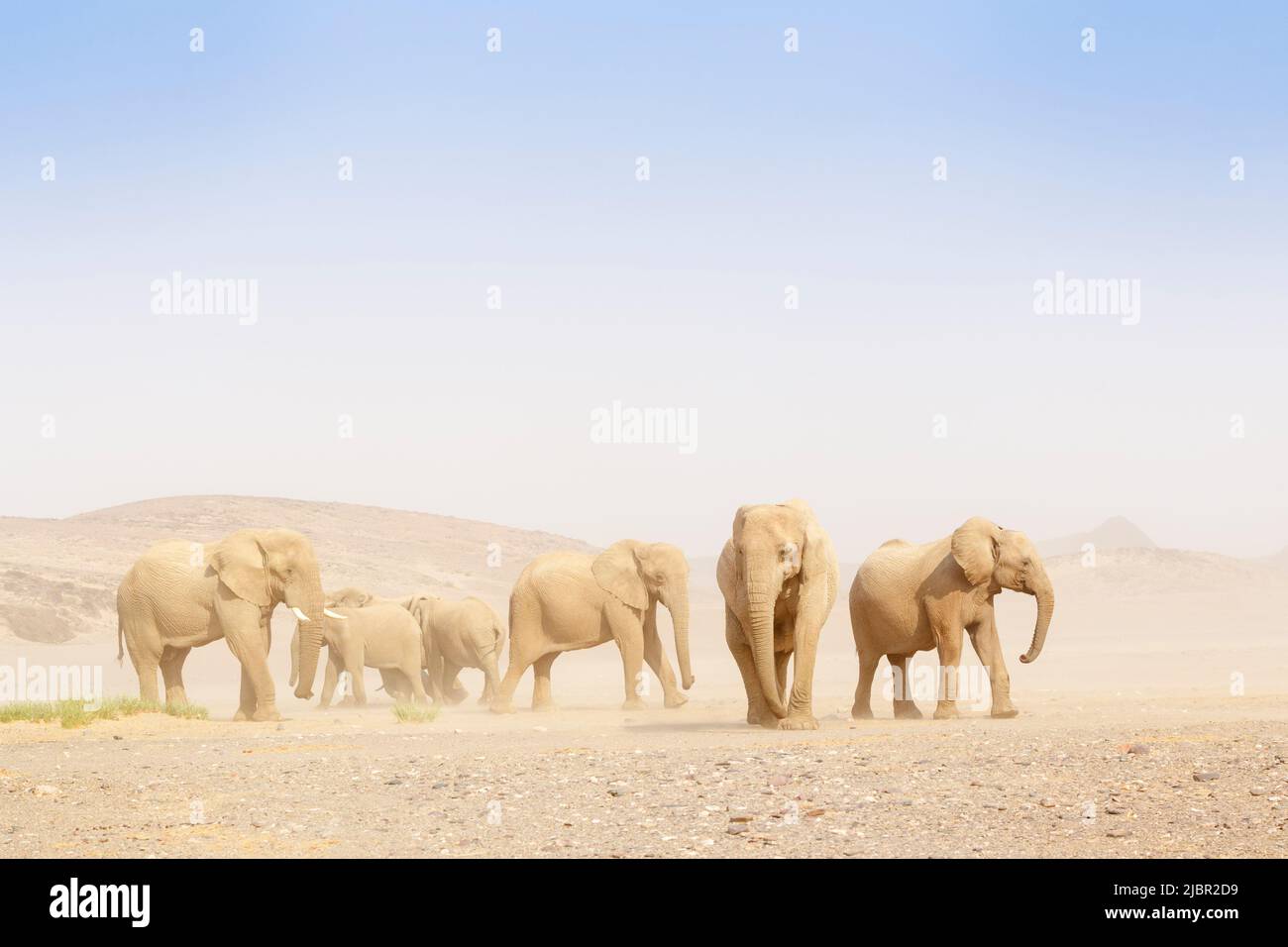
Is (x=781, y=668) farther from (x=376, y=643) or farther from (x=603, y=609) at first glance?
(x=376, y=643)

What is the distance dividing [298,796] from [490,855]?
3.33 m

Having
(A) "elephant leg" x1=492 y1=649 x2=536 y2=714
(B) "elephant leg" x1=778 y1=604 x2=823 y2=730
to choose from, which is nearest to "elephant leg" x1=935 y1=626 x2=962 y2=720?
(B) "elephant leg" x1=778 y1=604 x2=823 y2=730

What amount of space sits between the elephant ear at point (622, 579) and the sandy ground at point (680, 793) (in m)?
7.23

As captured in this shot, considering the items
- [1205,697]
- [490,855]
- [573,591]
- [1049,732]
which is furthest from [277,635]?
[490,855]

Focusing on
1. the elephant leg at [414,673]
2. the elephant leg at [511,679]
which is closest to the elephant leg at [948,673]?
the elephant leg at [511,679]

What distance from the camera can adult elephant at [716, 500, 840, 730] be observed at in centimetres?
1769

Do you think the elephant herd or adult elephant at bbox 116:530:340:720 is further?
adult elephant at bbox 116:530:340:720

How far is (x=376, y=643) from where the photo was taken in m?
30.4

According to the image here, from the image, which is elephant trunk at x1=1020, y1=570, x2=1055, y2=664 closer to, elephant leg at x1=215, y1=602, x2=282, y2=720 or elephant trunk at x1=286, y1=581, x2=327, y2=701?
elephant trunk at x1=286, y1=581, x2=327, y2=701

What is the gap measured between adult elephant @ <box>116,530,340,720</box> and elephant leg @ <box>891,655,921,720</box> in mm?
8649

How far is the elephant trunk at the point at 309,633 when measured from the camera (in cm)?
2255

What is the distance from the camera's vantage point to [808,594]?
18.2m

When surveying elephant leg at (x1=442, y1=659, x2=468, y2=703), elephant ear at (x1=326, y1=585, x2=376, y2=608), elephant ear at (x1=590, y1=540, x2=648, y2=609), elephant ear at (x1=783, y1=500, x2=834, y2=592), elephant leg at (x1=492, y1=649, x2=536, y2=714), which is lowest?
elephant leg at (x1=442, y1=659, x2=468, y2=703)

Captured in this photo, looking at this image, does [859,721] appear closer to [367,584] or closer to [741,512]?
[741,512]
